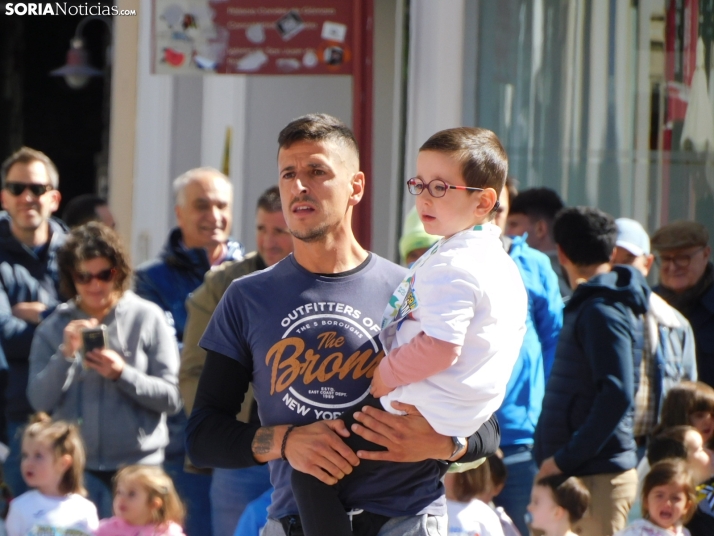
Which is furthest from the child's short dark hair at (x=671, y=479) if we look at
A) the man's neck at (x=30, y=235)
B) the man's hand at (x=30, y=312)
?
the man's neck at (x=30, y=235)

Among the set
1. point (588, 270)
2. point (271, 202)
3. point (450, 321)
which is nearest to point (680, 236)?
point (588, 270)

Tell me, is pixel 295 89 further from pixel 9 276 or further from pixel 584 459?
pixel 584 459

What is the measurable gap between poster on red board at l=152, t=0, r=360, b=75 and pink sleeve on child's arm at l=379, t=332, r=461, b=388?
4350 millimetres

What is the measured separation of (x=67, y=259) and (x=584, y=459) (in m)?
2.42

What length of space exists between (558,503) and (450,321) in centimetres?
224

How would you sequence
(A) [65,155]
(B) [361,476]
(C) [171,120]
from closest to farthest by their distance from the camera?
1. (B) [361,476]
2. (C) [171,120]
3. (A) [65,155]

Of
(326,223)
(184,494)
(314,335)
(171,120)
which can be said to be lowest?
(184,494)

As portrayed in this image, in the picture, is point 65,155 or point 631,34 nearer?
point 631,34

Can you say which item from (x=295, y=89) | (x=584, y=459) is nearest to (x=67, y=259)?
(x=584, y=459)

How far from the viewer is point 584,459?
4590 millimetres

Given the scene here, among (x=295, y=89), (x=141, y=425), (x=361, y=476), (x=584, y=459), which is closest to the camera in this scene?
(x=361, y=476)

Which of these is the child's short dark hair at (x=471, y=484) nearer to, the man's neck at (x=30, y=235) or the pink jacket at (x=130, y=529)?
the pink jacket at (x=130, y=529)

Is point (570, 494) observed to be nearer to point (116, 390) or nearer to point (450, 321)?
point (116, 390)

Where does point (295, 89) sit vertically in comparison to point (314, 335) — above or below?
above
